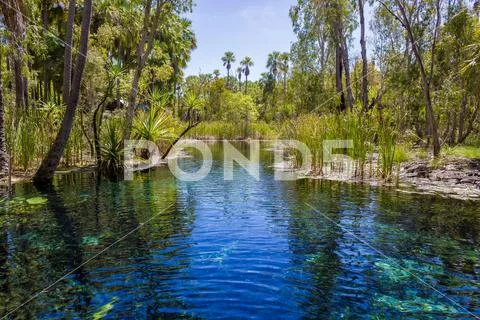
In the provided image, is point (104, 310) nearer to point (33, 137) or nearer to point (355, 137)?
point (33, 137)

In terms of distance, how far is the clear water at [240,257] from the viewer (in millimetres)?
3740

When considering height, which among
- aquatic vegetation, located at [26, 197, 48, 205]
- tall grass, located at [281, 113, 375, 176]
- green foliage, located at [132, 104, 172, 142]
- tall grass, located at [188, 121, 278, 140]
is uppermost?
tall grass, located at [188, 121, 278, 140]

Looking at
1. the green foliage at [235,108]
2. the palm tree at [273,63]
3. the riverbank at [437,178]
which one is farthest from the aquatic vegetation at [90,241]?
the palm tree at [273,63]

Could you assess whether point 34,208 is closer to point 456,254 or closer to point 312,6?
point 456,254

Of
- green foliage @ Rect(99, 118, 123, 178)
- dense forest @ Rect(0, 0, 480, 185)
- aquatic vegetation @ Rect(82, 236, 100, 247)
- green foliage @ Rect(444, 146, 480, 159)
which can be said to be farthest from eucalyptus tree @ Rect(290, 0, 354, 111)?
aquatic vegetation @ Rect(82, 236, 100, 247)

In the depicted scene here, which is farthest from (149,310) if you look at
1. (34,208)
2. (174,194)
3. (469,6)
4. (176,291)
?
(469,6)

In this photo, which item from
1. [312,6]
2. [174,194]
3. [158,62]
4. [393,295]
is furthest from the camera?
[158,62]

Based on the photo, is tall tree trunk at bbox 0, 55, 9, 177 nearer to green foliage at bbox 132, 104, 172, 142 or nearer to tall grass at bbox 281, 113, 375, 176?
green foliage at bbox 132, 104, 172, 142

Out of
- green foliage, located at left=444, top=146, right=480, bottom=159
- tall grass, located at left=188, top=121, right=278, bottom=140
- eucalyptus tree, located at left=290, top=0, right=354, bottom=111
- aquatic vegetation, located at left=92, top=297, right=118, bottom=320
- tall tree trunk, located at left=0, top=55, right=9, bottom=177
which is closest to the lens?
aquatic vegetation, located at left=92, top=297, right=118, bottom=320

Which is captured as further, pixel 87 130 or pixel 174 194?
pixel 87 130

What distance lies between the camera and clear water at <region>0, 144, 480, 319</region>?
12.3 feet

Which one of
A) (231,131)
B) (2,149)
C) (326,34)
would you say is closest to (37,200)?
(2,149)

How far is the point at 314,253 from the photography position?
527cm

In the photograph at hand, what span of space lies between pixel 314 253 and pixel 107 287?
280 centimetres
